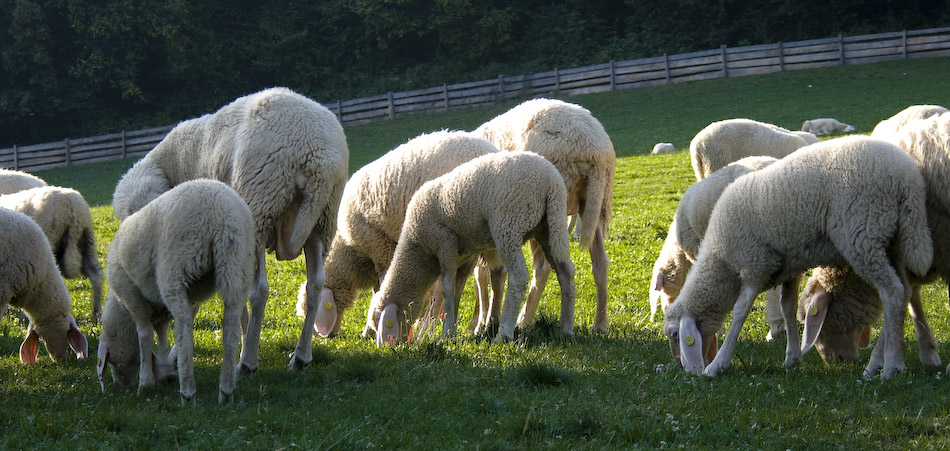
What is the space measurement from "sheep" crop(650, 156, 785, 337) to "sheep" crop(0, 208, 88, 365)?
4834 mm

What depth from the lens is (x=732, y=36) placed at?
37.9 metres

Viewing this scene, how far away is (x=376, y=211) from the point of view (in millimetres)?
8742

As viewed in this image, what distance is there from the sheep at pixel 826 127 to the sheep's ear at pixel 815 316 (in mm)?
14625

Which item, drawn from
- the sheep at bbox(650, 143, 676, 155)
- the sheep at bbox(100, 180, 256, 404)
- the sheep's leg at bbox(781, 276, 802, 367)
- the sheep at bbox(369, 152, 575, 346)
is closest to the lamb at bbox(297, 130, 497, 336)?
the sheep at bbox(369, 152, 575, 346)

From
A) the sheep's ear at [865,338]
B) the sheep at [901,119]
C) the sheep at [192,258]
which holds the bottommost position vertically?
the sheep's ear at [865,338]

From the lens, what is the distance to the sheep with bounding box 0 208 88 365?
683 cm

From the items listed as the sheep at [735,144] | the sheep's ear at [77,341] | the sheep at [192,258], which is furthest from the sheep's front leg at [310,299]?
the sheep at [735,144]

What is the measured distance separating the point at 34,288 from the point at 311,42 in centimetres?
3690

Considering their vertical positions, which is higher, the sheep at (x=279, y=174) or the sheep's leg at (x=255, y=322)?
the sheep at (x=279, y=174)

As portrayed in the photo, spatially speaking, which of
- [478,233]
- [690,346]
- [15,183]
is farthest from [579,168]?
[15,183]

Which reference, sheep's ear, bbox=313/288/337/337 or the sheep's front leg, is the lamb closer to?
sheep's ear, bbox=313/288/337/337

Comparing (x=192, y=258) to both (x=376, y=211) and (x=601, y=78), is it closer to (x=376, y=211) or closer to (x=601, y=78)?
(x=376, y=211)

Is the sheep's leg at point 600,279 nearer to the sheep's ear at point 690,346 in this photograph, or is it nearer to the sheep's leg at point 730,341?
the sheep's ear at point 690,346

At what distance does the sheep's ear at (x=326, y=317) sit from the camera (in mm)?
8766
